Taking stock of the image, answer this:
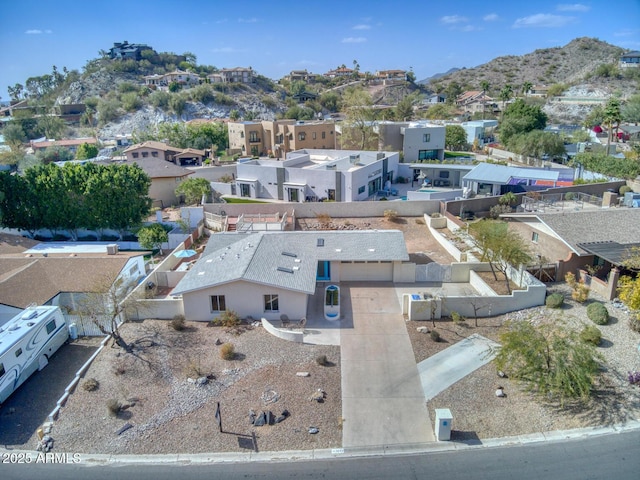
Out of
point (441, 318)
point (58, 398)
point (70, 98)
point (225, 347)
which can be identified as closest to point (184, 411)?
point (225, 347)

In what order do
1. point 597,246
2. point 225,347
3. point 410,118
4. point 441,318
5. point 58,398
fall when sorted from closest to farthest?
point 58,398 < point 225,347 < point 441,318 < point 597,246 < point 410,118

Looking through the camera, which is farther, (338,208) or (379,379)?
(338,208)

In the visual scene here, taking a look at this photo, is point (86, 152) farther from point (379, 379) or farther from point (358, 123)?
point (379, 379)

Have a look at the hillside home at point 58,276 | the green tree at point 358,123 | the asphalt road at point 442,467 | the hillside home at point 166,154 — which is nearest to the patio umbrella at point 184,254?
the hillside home at point 58,276

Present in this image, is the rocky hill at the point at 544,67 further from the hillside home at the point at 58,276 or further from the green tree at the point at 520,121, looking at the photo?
the hillside home at the point at 58,276

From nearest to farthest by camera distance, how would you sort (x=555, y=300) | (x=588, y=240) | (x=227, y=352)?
(x=227, y=352), (x=555, y=300), (x=588, y=240)

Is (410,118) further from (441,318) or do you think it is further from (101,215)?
(441,318)

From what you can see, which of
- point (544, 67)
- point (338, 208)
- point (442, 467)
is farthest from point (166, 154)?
point (544, 67)
